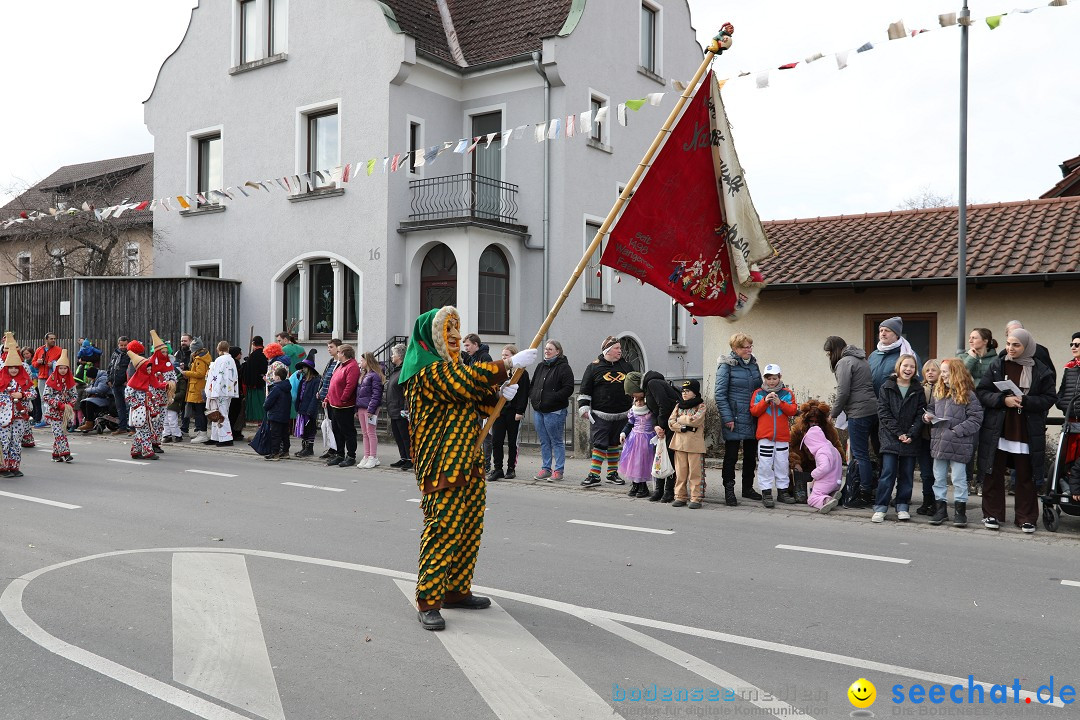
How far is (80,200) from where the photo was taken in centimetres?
3122

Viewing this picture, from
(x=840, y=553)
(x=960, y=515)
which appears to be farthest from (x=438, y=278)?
(x=840, y=553)

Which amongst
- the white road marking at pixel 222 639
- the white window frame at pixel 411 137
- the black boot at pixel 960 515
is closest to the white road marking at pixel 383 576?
the white road marking at pixel 222 639

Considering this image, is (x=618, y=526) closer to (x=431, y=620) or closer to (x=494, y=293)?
(x=431, y=620)

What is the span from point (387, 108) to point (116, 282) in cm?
762

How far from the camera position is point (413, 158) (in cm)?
1956

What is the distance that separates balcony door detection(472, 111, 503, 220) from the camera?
19.7 meters

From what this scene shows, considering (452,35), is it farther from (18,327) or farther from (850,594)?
(850,594)

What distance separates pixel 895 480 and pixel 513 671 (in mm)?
6227

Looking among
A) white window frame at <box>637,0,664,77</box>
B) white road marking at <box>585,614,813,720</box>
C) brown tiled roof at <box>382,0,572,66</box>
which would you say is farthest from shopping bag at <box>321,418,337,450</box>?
white window frame at <box>637,0,664,77</box>

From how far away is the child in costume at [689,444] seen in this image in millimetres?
10002

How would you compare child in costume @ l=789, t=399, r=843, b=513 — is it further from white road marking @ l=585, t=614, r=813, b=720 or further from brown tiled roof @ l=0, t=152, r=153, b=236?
brown tiled roof @ l=0, t=152, r=153, b=236

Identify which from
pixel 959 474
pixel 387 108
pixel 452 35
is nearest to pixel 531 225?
pixel 387 108

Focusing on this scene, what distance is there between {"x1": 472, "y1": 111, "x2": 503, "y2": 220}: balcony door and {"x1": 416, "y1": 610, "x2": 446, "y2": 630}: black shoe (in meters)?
14.9

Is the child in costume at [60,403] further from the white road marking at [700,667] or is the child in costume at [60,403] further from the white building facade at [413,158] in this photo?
the white road marking at [700,667]
